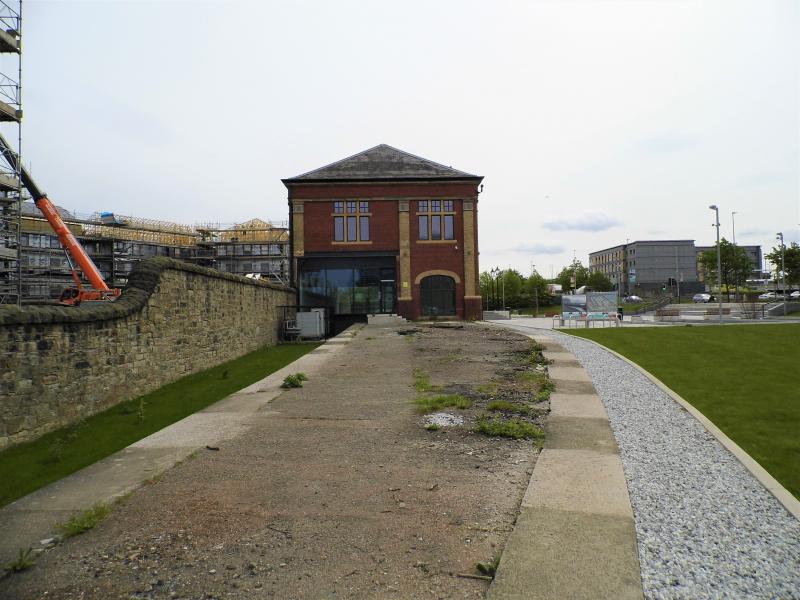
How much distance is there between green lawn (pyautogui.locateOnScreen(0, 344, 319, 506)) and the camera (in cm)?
585

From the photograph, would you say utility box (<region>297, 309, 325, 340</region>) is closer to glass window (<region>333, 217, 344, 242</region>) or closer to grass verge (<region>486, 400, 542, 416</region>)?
glass window (<region>333, 217, 344, 242</region>)

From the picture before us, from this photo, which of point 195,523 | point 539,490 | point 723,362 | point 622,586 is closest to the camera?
point 622,586

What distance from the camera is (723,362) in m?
13.6

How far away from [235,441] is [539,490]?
13.5ft

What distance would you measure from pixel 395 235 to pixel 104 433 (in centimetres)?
2800

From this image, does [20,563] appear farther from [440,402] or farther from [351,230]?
[351,230]

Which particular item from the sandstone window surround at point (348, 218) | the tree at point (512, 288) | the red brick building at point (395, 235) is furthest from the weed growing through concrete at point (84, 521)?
the tree at point (512, 288)

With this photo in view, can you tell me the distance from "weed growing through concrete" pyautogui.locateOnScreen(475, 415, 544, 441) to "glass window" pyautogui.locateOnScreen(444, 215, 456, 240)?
27.8 m

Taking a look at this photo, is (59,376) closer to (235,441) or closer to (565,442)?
(235,441)

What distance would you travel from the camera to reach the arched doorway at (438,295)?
1356 inches

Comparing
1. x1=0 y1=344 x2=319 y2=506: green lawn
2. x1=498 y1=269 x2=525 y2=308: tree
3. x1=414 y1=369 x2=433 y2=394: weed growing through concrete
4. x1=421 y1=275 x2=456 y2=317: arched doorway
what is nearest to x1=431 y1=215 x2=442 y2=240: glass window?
x1=421 y1=275 x2=456 y2=317: arched doorway

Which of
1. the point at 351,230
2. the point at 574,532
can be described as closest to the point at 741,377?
the point at 574,532

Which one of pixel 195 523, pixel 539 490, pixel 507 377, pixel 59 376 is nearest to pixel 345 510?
pixel 195 523

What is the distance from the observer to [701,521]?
4324 millimetres
